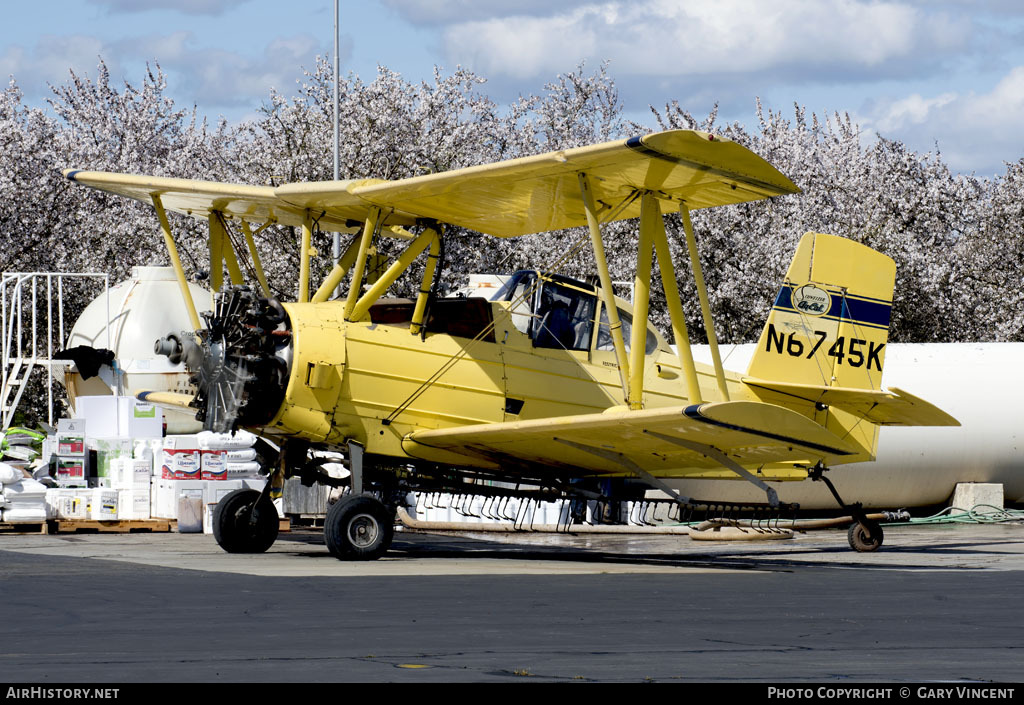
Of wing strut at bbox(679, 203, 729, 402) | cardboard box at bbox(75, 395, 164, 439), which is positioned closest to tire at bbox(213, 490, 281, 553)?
wing strut at bbox(679, 203, 729, 402)

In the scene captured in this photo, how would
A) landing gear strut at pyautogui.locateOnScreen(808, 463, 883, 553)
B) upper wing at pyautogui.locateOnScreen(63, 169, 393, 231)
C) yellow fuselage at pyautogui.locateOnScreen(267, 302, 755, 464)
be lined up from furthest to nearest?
landing gear strut at pyautogui.locateOnScreen(808, 463, 883, 553)
upper wing at pyautogui.locateOnScreen(63, 169, 393, 231)
yellow fuselage at pyautogui.locateOnScreen(267, 302, 755, 464)

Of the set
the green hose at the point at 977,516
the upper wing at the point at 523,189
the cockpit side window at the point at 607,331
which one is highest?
the upper wing at the point at 523,189

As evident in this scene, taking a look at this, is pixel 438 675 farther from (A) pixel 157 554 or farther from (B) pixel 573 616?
(A) pixel 157 554

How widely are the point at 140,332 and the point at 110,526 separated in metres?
8.63

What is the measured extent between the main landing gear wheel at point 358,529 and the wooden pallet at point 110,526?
18.8ft

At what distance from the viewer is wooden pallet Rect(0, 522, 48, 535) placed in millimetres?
18406

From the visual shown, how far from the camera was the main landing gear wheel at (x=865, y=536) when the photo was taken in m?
17.0

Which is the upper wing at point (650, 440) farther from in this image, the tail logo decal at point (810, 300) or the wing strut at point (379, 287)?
the tail logo decal at point (810, 300)

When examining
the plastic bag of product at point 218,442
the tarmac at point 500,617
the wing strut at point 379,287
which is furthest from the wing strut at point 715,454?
the plastic bag of product at point 218,442

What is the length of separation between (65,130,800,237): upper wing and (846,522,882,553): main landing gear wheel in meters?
4.73

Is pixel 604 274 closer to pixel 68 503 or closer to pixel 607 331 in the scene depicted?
pixel 607 331

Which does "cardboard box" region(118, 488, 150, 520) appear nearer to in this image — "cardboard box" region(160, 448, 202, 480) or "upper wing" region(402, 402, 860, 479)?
"cardboard box" region(160, 448, 202, 480)

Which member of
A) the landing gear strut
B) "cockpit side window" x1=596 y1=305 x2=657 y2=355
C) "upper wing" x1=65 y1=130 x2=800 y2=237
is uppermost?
"upper wing" x1=65 y1=130 x2=800 y2=237

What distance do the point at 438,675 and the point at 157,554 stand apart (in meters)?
9.22
